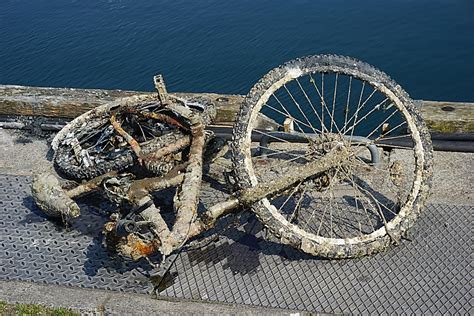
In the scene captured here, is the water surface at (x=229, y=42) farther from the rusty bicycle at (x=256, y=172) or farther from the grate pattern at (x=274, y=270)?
the grate pattern at (x=274, y=270)

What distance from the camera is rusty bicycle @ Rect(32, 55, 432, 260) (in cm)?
478

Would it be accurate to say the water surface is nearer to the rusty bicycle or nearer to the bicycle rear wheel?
the rusty bicycle

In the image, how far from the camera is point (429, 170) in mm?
5168

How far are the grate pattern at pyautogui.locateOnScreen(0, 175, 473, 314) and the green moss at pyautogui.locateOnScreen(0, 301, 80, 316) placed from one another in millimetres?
339

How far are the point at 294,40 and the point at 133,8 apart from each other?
7170 mm

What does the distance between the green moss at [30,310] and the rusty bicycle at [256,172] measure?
80 centimetres

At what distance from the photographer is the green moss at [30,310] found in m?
4.79

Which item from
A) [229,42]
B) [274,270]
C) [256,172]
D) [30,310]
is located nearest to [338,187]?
[256,172]

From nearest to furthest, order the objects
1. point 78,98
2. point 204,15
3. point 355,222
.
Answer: point 355,222
point 78,98
point 204,15

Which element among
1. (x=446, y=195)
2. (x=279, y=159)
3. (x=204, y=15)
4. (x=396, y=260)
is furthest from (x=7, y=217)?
(x=204, y=15)

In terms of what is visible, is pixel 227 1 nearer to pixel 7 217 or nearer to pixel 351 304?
pixel 7 217

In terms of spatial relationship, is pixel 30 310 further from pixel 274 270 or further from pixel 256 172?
pixel 256 172

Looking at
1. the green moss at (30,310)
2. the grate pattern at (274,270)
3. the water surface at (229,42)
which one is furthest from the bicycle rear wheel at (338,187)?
the water surface at (229,42)

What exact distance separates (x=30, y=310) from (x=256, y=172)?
94.2 inches
